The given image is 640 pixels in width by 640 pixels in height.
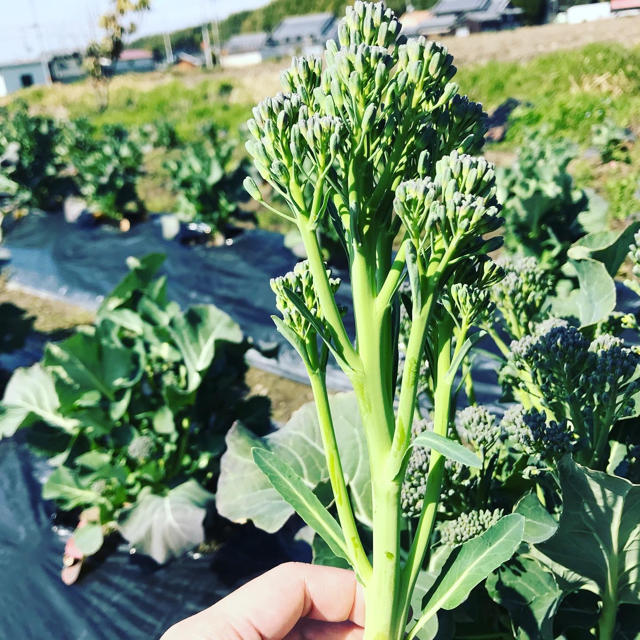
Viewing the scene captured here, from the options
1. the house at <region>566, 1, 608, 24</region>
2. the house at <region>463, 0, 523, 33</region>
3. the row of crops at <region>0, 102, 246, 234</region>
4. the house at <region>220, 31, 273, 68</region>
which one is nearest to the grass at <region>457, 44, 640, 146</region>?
the row of crops at <region>0, 102, 246, 234</region>

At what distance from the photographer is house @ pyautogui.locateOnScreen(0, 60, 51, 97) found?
46906 millimetres

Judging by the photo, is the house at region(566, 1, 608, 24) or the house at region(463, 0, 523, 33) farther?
the house at region(463, 0, 523, 33)

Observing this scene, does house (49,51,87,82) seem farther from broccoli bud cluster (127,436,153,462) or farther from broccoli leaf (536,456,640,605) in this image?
broccoli leaf (536,456,640,605)

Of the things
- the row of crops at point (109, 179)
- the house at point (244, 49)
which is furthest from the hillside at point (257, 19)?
the row of crops at point (109, 179)

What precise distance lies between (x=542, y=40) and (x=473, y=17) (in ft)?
78.2

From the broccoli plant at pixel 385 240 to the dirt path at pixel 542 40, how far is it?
589 inches

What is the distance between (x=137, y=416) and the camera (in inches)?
112

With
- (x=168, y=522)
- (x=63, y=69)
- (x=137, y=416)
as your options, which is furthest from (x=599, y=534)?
(x=63, y=69)

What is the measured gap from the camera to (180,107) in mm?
19812

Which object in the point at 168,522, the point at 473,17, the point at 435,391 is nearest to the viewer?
the point at 435,391

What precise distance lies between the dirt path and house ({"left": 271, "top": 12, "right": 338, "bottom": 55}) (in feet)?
101

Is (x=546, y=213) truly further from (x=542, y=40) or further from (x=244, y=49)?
(x=244, y=49)

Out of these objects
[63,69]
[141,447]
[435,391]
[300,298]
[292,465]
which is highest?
[300,298]

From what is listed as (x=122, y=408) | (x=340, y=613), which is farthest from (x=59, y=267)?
(x=340, y=613)
